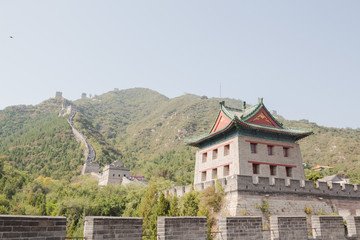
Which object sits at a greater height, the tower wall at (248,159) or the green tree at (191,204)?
Result: the tower wall at (248,159)

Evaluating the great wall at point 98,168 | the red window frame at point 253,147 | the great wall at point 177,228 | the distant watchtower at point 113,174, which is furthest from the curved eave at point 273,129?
the distant watchtower at point 113,174

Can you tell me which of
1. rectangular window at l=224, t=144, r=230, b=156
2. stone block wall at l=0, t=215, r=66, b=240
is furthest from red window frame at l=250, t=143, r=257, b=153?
stone block wall at l=0, t=215, r=66, b=240

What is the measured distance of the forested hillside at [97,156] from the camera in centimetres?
4081

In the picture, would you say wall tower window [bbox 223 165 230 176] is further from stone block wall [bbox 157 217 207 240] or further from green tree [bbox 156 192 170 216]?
stone block wall [bbox 157 217 207 240]

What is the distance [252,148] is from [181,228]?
1762 centimetres

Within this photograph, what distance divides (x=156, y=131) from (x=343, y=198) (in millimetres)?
143001

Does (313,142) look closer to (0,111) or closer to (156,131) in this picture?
(156,131)

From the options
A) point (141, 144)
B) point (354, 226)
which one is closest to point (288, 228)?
point (354, 226)

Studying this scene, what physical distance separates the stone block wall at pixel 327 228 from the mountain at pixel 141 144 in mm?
58490

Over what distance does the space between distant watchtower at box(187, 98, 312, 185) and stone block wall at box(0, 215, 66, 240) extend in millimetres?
18002

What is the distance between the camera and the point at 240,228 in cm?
963

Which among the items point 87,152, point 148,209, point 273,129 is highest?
point 87,152

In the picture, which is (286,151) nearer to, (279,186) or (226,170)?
(226,170)

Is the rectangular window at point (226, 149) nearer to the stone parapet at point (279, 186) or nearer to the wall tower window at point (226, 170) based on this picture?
the wall tower window at point (226, 170)
